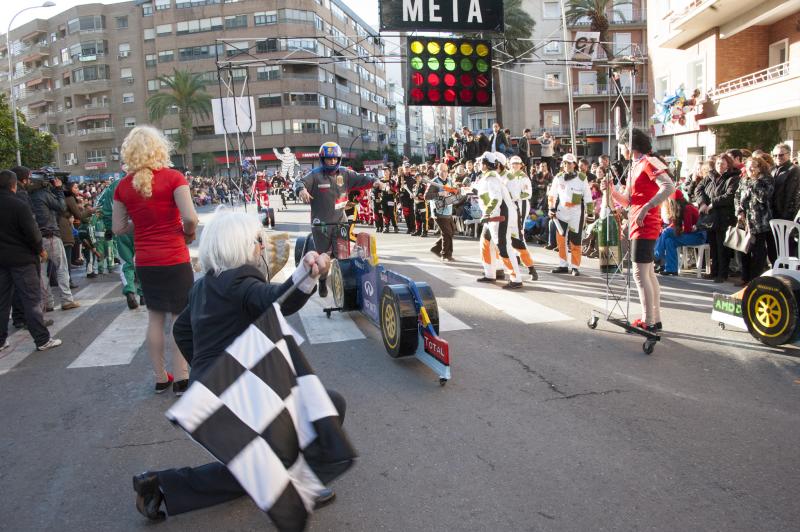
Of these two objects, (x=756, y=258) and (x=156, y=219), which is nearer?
(x=156, y=219)

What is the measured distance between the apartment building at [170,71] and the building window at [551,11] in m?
19.9

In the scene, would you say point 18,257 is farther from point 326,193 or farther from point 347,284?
point 326,193

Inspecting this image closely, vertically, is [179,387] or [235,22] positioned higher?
[235,22]

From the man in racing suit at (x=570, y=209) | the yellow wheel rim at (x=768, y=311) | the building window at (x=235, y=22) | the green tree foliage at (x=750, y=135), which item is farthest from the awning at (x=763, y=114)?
the building window at (x=235, y=22)

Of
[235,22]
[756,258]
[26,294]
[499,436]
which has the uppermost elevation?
[235,22]

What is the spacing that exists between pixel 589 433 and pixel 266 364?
247 centimetres

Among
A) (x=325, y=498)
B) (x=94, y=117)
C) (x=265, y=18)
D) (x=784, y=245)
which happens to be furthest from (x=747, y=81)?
(x=94, y=117)

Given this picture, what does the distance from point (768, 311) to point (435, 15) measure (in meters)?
7.90

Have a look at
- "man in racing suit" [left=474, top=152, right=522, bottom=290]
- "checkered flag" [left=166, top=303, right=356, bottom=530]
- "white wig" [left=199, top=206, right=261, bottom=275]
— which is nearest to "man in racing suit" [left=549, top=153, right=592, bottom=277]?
"man in racing suit" [left=474, top=152, right=522, bottom=290]

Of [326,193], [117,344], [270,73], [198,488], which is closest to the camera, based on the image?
[198,488]

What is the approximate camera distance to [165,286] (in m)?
4.89

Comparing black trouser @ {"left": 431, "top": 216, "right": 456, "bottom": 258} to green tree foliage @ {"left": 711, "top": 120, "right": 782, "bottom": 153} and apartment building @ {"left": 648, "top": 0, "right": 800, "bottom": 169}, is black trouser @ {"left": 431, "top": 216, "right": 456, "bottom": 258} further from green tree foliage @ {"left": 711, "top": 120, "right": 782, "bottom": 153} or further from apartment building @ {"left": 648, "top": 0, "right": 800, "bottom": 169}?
green tree foliage @ {"left": 711, "top": 120, "right": 782, "bottom": 153}

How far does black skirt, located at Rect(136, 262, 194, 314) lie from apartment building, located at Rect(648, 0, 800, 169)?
1872 cm

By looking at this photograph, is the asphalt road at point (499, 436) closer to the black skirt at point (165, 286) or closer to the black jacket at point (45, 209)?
the black skirt at point (165, 286)
